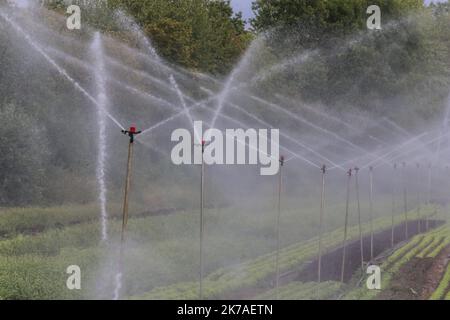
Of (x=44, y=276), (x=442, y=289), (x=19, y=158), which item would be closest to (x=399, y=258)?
(x=442, y=289)

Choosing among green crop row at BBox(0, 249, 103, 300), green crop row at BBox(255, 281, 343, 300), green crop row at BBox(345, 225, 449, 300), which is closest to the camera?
green crop row at BBox(0, 249, 103, 300)

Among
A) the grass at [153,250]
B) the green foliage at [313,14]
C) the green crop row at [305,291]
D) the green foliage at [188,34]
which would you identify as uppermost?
the green foliage at [313,14]

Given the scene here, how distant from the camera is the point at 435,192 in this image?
60.7 m

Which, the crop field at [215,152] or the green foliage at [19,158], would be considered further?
the green foliage at [19,158]

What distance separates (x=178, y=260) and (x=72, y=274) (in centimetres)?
527

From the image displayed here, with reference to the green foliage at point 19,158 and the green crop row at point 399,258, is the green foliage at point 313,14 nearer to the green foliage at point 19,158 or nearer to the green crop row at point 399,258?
the green crop row at point 399,258

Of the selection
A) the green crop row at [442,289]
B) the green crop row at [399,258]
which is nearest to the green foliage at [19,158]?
the green crop row at [399,258]

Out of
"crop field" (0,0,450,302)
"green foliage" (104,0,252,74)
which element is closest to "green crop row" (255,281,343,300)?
"crop field" (0,0,450,302)

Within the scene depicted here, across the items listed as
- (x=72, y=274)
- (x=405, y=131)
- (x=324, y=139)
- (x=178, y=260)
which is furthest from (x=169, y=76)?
(x=405, y=131)

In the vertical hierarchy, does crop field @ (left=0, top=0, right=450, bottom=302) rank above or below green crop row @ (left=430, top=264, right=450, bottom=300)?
above

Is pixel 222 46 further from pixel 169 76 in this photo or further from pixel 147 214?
pixel 147 214

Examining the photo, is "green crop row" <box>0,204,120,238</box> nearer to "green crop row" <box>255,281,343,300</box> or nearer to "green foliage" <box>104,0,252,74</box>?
"green crop row" <box>255,281,343,300</box>

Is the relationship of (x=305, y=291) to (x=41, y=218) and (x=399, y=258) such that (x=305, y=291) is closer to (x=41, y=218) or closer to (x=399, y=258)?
(x=399, y=258)

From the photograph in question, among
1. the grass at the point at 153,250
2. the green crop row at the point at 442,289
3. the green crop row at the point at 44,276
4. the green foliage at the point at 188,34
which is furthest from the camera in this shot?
the green foliage at the point at 188,34
